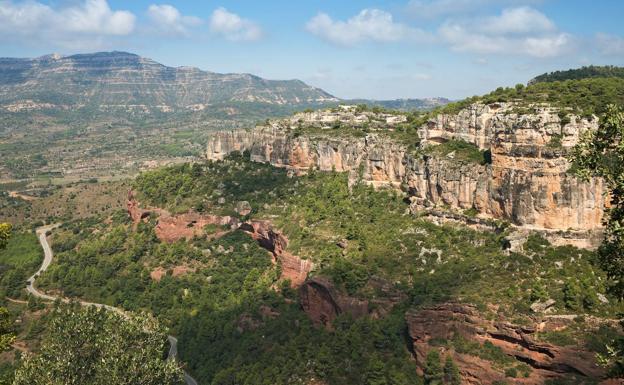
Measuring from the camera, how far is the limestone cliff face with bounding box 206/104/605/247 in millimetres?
52125

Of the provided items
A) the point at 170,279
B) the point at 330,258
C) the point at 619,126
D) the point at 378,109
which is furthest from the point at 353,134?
the point at 619,126

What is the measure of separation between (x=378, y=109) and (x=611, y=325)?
233 feet

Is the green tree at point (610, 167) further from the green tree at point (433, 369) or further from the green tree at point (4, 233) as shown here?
the green tree at point (4, 233)

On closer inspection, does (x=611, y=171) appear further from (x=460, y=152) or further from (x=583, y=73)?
(x=583, y=73)

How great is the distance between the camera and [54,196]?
17388 cm

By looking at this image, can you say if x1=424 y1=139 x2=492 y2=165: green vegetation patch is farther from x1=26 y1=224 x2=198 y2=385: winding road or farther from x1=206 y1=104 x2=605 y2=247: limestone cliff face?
x1=26 y1=224 x2=198 y2=385: winding road

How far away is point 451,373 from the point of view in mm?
45562

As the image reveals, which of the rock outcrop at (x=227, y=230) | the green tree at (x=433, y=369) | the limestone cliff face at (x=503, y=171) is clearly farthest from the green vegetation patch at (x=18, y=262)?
the green tree at (x=433, y=369)

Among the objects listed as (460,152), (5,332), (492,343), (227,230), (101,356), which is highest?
(460,152)

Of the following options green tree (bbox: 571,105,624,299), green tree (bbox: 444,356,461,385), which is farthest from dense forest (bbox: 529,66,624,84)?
green tree (bbox: 571,105,624,299)

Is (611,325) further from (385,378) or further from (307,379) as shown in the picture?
(307,379)

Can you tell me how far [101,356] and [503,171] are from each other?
4222 cm

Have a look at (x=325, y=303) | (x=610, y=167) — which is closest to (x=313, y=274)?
(x=325, y=303)

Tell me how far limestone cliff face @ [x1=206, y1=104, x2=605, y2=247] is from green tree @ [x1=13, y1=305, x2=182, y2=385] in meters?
36.5
